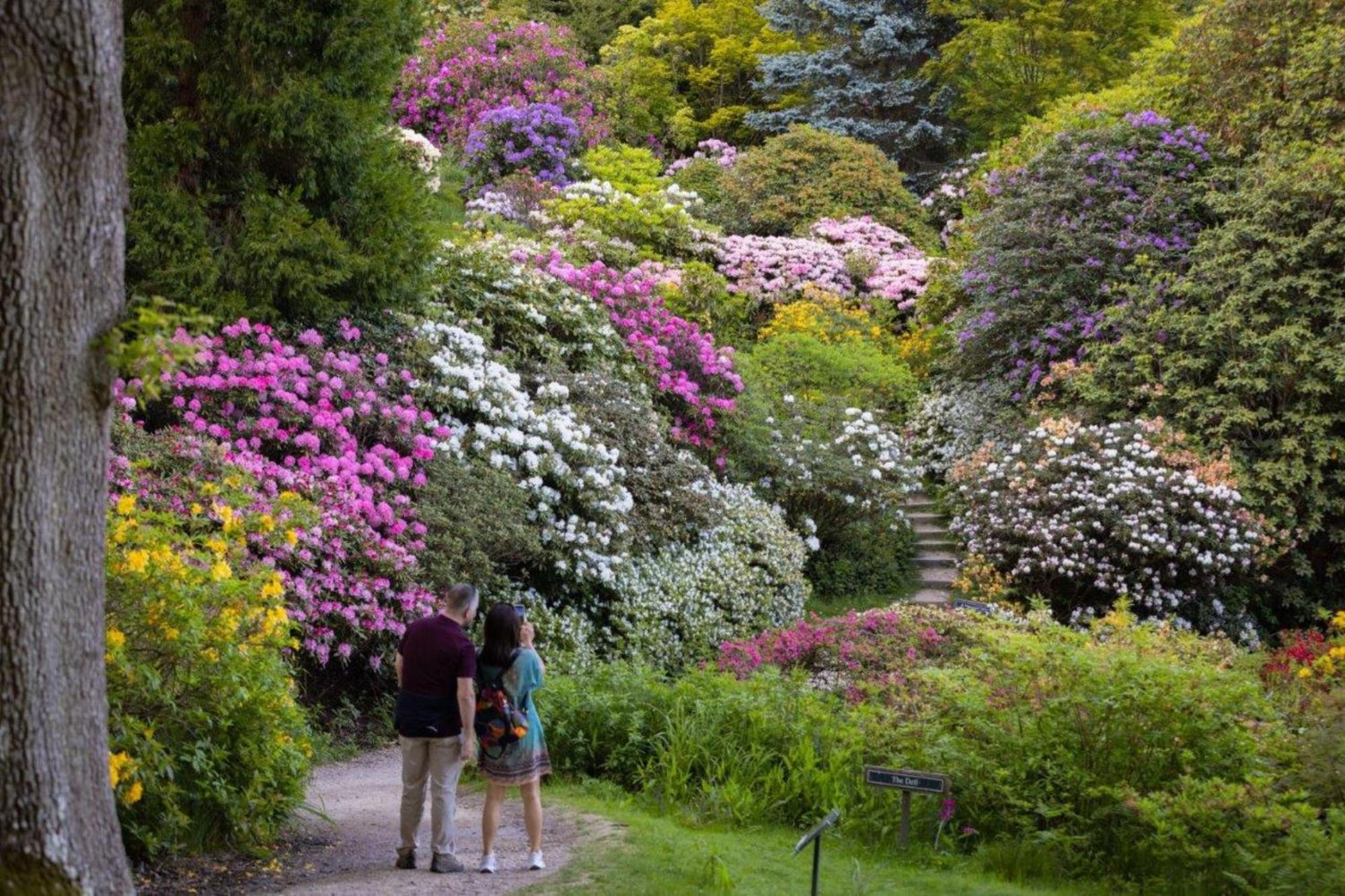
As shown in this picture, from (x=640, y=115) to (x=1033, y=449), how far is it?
14.0 meters

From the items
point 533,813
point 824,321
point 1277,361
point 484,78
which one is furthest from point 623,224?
point 533,813

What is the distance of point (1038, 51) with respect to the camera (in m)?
24.1

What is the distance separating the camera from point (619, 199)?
62.3 ft

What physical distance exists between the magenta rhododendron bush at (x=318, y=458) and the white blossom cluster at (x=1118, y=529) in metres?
6.25

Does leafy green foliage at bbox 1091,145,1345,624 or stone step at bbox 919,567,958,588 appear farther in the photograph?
stone step at bbox 919,567,958,588

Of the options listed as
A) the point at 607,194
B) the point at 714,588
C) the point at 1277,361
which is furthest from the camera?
the point at 607,194

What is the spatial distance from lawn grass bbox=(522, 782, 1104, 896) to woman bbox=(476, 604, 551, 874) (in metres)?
0.30

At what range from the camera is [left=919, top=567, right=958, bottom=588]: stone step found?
1507 centimetres

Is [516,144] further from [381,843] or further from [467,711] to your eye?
[467,711]

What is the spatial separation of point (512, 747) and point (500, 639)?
46 centimetres

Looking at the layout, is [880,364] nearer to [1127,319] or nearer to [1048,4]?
[1127,319]

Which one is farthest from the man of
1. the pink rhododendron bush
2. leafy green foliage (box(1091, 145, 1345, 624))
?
the pink rhododendron bush

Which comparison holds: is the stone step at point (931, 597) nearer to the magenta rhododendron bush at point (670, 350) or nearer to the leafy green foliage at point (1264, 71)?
the magenta rhododendron bush at point (670, 350)

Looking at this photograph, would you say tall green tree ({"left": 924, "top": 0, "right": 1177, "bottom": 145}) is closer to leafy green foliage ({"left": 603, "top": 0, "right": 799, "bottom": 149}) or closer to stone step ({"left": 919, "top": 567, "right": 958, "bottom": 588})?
leafy green foliage ({"left": 603, "top": 0, "right": 799, "bottom": 149})
